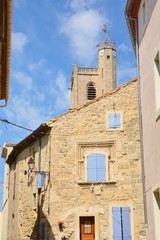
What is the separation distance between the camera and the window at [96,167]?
1747 cm

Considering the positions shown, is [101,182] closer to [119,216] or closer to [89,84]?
[119,216]

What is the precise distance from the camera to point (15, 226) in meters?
21.2

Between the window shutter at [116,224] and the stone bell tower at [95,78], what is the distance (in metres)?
41.9

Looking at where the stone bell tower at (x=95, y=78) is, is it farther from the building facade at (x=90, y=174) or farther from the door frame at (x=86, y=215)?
the door frame at (x=86, y=215)

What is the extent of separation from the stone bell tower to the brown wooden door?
41803 millimetres

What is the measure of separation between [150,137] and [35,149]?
398 inches

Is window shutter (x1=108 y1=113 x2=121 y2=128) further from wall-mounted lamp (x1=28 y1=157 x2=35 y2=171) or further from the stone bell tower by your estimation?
the stone bell tower

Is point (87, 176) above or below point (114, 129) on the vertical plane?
below

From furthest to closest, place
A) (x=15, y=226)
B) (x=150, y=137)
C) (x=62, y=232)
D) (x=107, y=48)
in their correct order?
1. (x=107, y=48)
2. (x=15, y=226)
3. (x=62, y=232)
4. (x=150, y=137)

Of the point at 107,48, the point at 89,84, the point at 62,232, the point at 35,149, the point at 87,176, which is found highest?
the point at 107,48

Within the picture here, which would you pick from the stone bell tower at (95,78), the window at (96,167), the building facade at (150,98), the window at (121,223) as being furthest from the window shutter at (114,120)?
the stone bell tower at (95,78)

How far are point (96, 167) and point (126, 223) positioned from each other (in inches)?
101

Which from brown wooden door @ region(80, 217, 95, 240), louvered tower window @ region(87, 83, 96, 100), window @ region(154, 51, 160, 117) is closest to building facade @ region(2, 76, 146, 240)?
brown wooden door @ region(80, 217, 95, 240)

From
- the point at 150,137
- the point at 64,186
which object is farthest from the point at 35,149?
the point at 150,137
